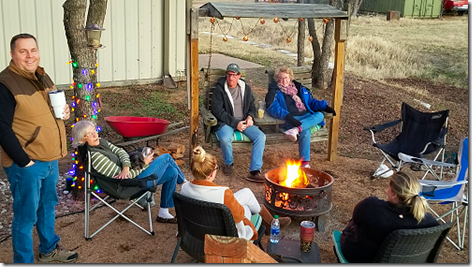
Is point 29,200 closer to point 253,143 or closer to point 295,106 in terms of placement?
point 253,143

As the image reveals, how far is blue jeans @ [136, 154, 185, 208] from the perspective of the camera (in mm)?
4414

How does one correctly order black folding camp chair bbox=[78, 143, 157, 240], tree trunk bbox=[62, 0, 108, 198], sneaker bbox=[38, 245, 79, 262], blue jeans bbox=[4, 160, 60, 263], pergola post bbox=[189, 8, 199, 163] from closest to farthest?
blue jeans bbox=[4, 160, 60, 263] < sneaker bbox=[38, 245, 79, 262] < black folding camp chair bbox=[78, 143, 157, 240] < tree trunk bbox=[62, 0, 108, 198] < pergola post bbox=[189, 8, 199, 163]

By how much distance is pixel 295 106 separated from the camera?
20.4 feet

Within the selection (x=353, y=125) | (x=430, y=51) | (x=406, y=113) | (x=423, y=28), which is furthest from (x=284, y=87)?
(x=423, y=28)

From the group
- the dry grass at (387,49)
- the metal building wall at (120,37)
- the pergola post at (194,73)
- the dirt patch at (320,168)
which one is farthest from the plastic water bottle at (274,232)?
the metal building wall at (120,37)

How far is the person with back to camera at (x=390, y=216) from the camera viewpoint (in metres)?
3.12

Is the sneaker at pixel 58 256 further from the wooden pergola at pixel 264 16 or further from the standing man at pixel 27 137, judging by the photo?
the wooden pergola at pixel 264 16

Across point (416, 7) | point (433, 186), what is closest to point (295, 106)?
point (433, 186)

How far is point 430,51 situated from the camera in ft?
49.6

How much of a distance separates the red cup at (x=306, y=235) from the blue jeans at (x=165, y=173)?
1.31m

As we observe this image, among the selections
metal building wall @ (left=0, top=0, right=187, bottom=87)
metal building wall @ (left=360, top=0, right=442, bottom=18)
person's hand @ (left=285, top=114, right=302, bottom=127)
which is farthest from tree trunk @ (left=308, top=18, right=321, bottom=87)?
metal building wall @ (left=360, top=0, right=442, bottom=18)

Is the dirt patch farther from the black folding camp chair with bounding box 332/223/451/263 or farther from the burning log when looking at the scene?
the black folding camp chair with bounding box 332/223/451/263

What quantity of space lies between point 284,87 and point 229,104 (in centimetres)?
75

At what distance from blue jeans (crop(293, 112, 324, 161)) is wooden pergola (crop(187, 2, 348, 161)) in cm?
46
